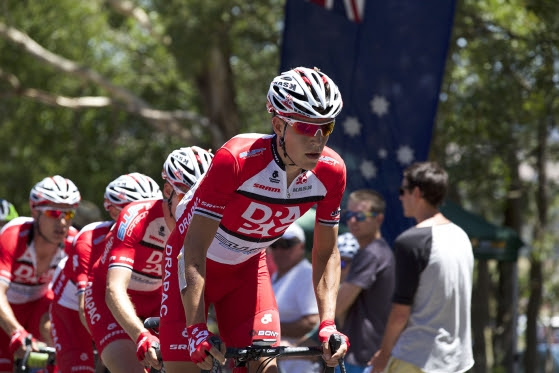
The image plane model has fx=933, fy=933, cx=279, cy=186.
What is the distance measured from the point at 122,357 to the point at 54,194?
2.51 m

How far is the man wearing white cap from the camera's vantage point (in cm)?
812

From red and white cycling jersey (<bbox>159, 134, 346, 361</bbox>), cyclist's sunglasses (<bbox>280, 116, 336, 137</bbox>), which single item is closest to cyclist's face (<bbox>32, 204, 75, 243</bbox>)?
red and white cycling jersey (<bbox>159, 134, 346, 361</bbox>)

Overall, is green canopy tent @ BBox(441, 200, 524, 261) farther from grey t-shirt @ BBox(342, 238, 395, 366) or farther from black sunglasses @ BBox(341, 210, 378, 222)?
grey t-shirt @ BBox(342, 238, 395, 366)

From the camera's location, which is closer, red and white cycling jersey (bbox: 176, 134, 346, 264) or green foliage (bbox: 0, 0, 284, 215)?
red and white cycling jersey (bbox: 176, 134, 346, 264)

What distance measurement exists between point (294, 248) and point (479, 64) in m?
10.0

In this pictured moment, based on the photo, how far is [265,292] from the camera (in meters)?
5.18

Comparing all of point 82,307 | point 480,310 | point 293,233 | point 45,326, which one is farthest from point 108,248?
point 480,310

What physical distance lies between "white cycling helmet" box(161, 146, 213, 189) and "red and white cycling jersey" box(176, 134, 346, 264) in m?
0.55

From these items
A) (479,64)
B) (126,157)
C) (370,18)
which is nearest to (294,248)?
(370,18)

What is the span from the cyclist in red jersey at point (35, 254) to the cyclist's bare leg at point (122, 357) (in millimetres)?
2084

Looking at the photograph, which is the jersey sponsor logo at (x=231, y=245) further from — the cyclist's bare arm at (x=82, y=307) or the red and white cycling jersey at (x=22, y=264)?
the red and white cycling jersey at (x=22, y=264)

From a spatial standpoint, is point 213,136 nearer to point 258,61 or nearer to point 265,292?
point 258,61

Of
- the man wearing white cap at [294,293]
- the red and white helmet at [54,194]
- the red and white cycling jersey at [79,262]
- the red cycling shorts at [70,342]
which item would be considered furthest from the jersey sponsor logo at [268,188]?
the red and white helmet at [54,194]

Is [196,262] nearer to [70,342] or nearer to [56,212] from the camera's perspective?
[70,342]
